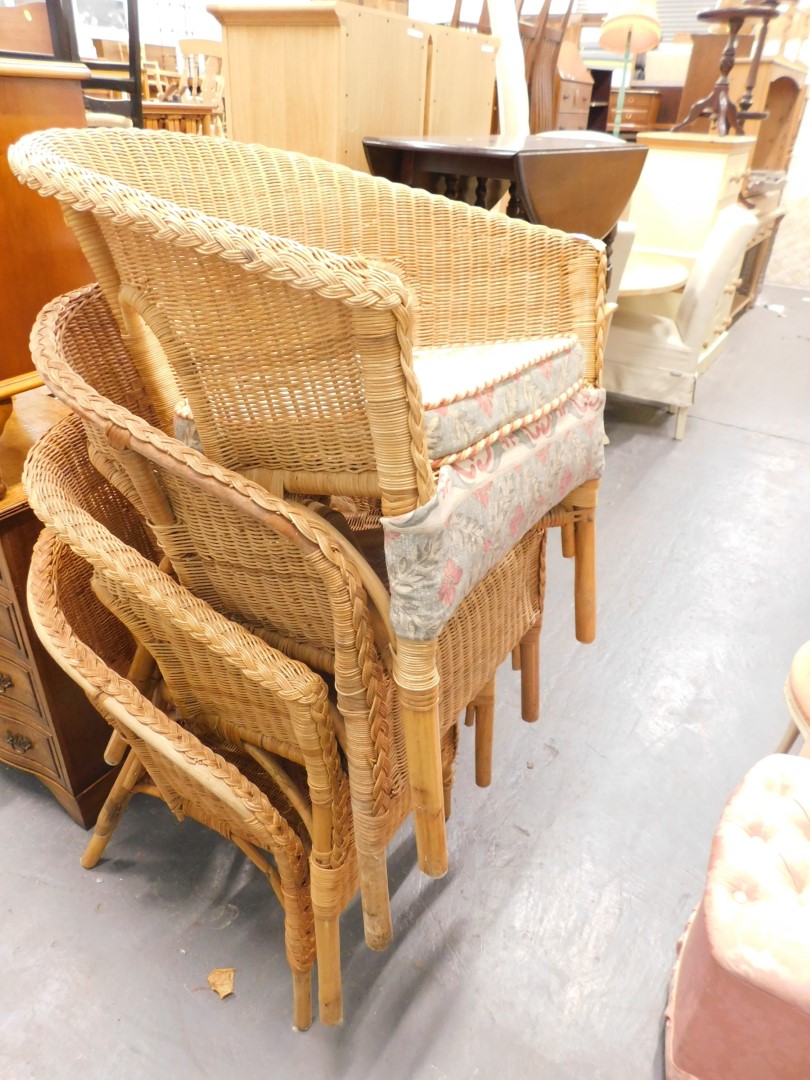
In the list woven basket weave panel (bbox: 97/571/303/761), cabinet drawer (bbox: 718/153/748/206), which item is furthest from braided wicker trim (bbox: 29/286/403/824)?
cabinet drawer (bbox: 718/153/748/206)

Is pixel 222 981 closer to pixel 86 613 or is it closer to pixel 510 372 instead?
pixel 86 613

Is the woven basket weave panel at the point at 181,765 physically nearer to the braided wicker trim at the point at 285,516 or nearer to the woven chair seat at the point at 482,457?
the braided wicker trim at the point at 285,516

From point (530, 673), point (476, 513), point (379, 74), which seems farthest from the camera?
point (379, 74)

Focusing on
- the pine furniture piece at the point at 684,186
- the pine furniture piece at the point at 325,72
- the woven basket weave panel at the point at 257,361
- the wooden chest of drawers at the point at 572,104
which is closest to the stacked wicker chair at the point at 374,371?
the woven basket weave panel at the point at 257,361

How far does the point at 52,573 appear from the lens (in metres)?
0.97

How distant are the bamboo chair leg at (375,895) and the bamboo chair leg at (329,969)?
49 mm

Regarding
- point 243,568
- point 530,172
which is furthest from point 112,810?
point 530,172

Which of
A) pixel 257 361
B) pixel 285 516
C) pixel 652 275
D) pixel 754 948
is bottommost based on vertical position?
pixel 754 948

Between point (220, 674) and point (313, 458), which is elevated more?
point (313, 458)

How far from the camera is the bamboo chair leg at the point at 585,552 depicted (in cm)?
111

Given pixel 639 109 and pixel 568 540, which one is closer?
pixel 568 540

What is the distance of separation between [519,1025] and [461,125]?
2.15 m

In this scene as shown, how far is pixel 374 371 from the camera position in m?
0.66

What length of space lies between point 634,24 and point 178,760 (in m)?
3.40
